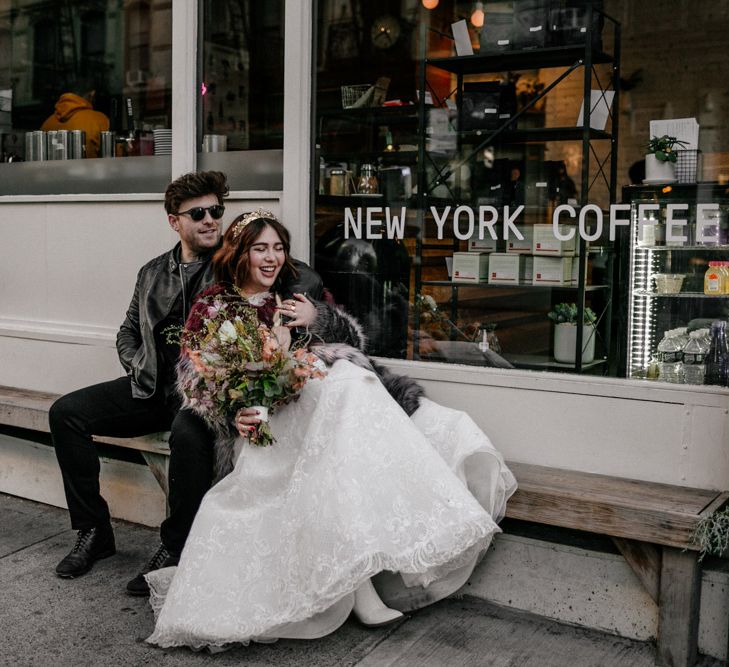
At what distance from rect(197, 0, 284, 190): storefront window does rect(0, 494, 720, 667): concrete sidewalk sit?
2161mm

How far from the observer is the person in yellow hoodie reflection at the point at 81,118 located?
5695 millimetres

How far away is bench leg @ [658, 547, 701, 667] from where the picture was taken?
3.26m

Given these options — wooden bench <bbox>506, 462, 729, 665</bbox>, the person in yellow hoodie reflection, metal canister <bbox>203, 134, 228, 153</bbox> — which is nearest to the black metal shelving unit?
wooden bench <bbox>506, 462, 729, 665</bbox>

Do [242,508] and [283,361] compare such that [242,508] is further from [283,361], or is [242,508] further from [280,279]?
[280,279]

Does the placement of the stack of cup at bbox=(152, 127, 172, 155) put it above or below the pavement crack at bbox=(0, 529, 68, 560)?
above

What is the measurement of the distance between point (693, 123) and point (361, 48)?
167 cm

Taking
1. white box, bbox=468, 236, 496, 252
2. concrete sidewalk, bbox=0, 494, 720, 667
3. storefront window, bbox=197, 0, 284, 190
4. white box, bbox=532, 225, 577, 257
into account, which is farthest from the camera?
storefront window, bbox=197, 0, 284, 190

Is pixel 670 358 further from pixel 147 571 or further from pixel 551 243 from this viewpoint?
pixel 147 571

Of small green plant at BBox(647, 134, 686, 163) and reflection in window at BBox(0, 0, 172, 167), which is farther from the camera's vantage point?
reflection in window at BBox(0, 0, 172, 167)

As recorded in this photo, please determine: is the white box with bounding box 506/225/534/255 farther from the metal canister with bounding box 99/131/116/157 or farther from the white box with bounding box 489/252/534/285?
the metal canister with bounding box 99/131/116/157

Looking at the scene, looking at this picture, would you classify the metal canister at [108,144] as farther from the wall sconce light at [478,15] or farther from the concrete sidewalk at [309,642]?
the concrete sidewalk at [309,642]

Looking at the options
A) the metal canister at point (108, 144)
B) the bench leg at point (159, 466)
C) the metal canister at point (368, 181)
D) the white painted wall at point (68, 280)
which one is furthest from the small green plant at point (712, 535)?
the metal canister at point (108, 144)

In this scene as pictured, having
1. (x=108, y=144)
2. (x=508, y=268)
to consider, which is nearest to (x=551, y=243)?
(x=508, y=268)

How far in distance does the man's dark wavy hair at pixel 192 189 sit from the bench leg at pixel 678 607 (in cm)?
250
